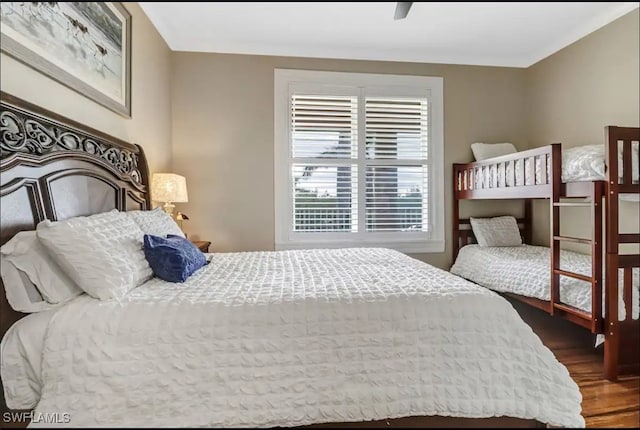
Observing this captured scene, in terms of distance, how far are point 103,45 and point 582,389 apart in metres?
3.41

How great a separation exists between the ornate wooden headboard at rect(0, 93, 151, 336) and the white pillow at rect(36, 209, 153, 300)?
17 centimetres

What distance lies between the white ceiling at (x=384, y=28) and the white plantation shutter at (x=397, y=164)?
0.53 m

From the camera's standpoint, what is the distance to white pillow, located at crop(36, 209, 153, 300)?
1251mm

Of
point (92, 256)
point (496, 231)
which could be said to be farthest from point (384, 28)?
point (92, 256)

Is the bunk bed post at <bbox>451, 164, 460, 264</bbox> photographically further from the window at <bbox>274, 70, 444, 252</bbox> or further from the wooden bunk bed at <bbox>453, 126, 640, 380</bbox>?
the wooden bunk bed at <bbox>453, 126, 640, 380</bbox>

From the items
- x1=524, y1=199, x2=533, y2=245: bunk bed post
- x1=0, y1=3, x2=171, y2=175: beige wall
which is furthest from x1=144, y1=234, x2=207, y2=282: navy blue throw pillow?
x1=524, y1=199, x2=533, y2=245: bunk bed post

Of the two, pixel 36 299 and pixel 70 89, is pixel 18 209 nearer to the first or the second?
pixel 36 299

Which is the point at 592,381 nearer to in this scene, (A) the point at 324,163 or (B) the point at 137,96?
(A) the point at 324,163

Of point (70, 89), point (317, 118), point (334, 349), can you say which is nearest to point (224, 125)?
point (317, 118)

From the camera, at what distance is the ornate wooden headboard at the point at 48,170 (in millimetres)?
1256

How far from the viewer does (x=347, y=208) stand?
11.7 feet

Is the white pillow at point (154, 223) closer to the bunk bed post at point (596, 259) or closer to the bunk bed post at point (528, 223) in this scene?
the bunk bed post at point (596, 259)

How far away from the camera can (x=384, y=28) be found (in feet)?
9.70

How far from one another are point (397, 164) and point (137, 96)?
2.50 metres
